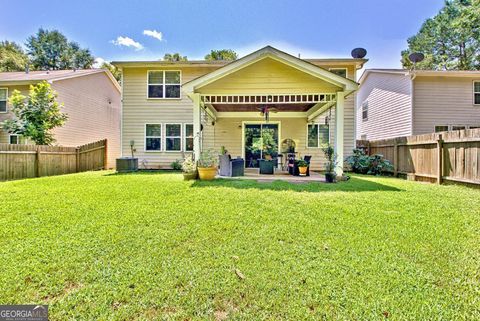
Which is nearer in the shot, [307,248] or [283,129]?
[307,248]

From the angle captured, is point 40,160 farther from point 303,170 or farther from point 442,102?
point 442,102

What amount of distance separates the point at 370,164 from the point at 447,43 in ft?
77.7

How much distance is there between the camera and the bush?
406 inches

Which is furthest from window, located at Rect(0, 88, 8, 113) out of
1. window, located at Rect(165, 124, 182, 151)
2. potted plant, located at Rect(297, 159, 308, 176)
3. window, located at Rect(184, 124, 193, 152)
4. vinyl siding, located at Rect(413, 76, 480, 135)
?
vinyl siding, located at Rect(413, 76, 480, 135)

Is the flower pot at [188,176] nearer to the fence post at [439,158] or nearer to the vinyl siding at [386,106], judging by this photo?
the fence post at [439,158]

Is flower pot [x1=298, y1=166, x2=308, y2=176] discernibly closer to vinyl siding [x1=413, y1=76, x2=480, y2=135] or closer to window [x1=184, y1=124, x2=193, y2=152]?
window [x1=184, y1=124, x2=193, y2=152]

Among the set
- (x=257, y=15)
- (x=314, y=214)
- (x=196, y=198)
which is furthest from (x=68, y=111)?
(x=314, y=214)

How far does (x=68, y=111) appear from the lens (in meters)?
14.2

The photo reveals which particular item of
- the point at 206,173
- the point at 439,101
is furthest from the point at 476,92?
the point at 206,173

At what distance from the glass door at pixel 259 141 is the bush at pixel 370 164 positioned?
12.2 feet

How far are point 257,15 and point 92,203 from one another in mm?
12019

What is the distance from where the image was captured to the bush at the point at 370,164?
10305 mm

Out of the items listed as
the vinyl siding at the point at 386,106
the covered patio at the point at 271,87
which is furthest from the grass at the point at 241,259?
the vinyl siding at the point at 386,106

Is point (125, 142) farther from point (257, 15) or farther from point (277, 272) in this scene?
point (277, 272)
